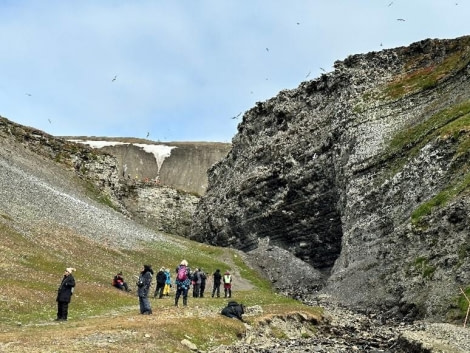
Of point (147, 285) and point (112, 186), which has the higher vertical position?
point (112, 186)

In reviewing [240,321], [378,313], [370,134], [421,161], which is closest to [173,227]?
[370,134]

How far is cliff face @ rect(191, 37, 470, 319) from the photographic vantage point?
5219 cm

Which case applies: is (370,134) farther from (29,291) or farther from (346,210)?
(29,291)

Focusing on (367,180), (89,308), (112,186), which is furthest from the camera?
(112,186)

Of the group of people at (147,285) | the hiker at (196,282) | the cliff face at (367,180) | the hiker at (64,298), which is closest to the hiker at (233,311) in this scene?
the group of people at (147,285)

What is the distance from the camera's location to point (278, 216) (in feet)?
334

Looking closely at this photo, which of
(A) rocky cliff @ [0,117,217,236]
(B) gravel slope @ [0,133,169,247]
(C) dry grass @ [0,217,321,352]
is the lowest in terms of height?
(C) dry grass @ [0,217,321,352]

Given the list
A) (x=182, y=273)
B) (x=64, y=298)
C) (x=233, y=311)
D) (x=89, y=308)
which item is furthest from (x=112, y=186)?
(x=64, y=298)

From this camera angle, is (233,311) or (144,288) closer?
(144,288)

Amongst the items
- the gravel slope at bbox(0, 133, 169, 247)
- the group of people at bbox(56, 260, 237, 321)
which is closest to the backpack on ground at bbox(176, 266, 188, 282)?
the group of people at bbox(56, 260, 237, 321)

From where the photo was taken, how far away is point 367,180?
77.8 meters

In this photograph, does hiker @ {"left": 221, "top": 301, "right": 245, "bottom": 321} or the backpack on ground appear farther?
the backpack on ground

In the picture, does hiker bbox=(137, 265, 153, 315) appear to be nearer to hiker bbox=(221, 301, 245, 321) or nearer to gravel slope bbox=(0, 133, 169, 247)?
hiker bbox=(221, 301, 245, 321)

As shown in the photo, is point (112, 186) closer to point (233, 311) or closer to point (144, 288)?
point (233, 311)
